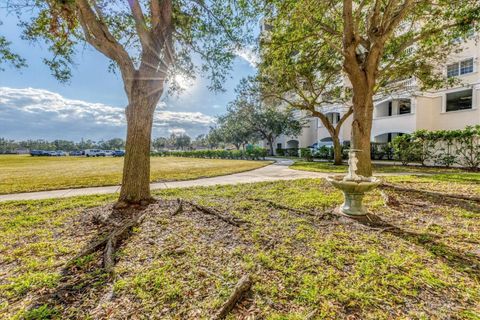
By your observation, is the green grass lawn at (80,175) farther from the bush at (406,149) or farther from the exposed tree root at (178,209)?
the bush at (406,149)

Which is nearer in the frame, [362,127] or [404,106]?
[362,127]

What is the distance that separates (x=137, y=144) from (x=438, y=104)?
2381 cm

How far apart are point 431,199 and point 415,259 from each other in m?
4.10

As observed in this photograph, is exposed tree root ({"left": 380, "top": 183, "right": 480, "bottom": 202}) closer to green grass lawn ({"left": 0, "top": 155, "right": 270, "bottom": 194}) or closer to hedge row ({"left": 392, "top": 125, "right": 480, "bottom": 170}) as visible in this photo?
green grass lawn ({"left": 0, "top": 155, "right": 270, "bottom": 194})

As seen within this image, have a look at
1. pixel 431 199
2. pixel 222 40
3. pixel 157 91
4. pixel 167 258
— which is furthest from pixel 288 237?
pixel 222 40

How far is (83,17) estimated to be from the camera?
15.4 feet

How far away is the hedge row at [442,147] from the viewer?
38.8 feet

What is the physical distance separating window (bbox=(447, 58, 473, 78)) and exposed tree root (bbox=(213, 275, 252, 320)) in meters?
23.6

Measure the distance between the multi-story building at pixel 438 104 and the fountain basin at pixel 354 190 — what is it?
15.0m

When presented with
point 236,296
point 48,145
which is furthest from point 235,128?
point 48,145

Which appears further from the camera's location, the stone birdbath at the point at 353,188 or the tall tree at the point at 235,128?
the tall tree at the point at 235,128

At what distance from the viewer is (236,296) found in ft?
7.16

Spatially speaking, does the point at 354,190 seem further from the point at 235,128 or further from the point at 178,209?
the point at 235,128

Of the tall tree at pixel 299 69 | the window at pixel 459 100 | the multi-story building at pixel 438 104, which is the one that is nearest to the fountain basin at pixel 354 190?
the tall tree at pixel 299 69
